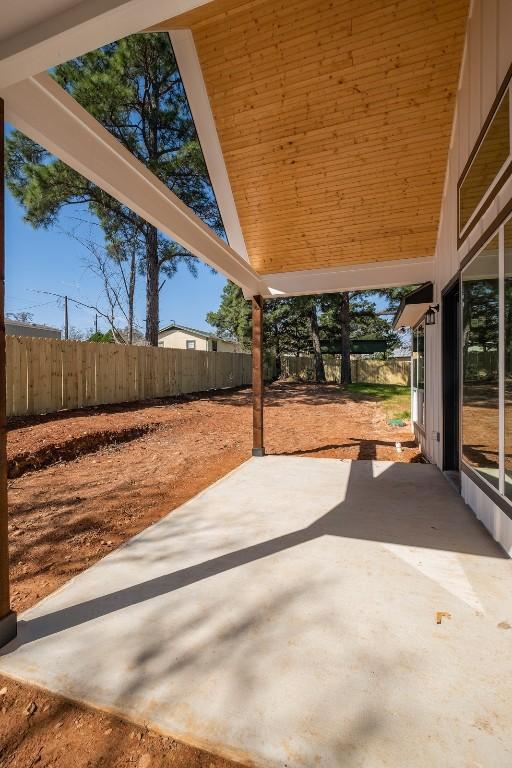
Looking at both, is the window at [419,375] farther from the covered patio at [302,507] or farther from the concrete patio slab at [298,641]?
the concrete patio slab at [298,641]

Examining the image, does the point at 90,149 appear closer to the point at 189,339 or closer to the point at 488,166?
the point at 488,166

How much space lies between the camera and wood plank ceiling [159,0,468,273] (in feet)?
11.2

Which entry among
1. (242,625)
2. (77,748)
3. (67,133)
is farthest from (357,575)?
(67,133)

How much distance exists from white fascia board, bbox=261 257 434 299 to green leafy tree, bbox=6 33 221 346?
6.58 meters

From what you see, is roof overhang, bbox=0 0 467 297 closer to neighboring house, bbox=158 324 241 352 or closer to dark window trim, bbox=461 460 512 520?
dark window trim, bbox=461 460 512 520

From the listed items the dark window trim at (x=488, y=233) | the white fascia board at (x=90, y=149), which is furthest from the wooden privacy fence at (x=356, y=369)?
the white fascia board at (x=90, y=149)

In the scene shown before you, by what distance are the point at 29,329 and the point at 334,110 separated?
24466mm

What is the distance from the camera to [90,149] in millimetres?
2227

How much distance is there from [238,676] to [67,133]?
2.85m

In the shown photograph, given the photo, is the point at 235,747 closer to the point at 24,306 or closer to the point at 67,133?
the point at 67,133

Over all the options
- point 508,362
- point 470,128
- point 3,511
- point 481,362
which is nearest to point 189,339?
point 470,128

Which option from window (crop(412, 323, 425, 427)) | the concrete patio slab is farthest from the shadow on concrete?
window (crop(412, 323, 425, 427))

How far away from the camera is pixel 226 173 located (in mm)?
4656

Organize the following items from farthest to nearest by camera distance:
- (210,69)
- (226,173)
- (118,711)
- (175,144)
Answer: (175,144) → (226,173) → (210,69) → (118,711)
